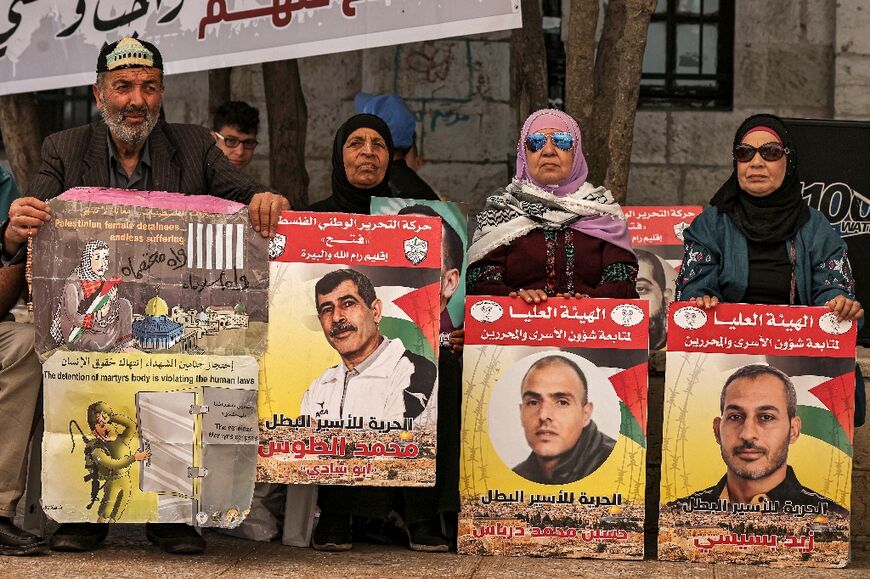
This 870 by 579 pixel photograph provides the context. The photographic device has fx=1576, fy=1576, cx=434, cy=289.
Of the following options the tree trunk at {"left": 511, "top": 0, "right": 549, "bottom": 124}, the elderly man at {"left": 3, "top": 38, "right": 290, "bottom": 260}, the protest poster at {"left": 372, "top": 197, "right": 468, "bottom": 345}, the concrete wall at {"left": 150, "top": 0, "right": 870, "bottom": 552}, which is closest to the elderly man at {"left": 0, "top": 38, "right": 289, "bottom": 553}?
the elderly man at {"left": 3, "top": 38, "right": 290, "bottom": 260}

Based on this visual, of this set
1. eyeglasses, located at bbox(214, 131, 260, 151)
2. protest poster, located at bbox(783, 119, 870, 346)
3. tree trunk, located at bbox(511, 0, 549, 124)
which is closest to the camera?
protest poster, located at bbox(783, 119, 870, 346)

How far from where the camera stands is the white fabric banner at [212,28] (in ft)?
26.0

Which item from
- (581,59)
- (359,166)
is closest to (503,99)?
(581,59)

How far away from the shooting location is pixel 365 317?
590 centimetres

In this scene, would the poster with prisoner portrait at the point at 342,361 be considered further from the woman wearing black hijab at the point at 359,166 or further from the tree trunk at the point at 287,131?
the tree trunk at the point at 287,131

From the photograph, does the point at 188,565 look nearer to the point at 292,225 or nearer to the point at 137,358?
the point at 137,358

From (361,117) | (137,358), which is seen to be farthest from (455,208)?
(137,358)

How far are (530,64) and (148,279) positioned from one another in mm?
3701

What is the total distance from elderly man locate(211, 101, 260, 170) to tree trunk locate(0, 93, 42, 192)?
1.12 metres

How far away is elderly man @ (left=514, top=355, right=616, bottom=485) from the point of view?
6074 millimetres

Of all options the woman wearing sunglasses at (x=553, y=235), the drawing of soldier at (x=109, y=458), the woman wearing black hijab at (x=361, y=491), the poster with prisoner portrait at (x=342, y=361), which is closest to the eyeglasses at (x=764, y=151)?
the woman wearing sunglasses at (x=553, y=235)

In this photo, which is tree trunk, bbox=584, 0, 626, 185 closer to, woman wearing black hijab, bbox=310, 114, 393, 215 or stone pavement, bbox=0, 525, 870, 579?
woman wearing black hijab, bbox=310, 114, 393, 215

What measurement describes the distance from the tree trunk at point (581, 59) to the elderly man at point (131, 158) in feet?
7.61

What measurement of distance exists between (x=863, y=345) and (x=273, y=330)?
11.9 feet
